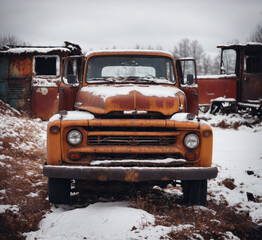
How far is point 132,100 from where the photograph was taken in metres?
4.03

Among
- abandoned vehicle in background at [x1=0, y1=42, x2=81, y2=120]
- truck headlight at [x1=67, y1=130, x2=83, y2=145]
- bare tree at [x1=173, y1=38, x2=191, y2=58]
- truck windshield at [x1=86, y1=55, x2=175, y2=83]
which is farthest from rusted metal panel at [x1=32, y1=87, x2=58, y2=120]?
bare tree at [x1=173, y1=38, x2=191, y2=58]

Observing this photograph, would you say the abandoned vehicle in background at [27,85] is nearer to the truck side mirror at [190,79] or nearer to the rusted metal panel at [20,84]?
the rusted metal panel at [20,84]

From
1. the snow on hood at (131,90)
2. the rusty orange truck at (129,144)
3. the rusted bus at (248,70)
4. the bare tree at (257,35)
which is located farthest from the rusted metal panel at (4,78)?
the bare tree at (257,35)

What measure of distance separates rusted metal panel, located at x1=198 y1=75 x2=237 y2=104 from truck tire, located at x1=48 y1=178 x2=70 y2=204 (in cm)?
1119

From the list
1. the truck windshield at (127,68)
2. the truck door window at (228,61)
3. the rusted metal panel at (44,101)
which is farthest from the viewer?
the truck door window at (228,61)

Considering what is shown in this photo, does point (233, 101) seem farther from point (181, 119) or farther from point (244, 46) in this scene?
point (181, 119)

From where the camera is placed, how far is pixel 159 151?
3.71 metres

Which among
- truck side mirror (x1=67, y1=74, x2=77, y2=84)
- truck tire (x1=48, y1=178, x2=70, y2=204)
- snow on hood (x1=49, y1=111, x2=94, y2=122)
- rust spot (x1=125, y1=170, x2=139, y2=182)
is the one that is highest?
truck side mirror (x1=67, y1=74, x2=77, y2=84)

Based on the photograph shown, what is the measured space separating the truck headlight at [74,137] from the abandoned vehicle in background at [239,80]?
416 inches

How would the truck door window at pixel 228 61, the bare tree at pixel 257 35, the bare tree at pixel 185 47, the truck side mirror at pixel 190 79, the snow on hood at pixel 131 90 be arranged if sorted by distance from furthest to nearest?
1. the bare tree at pixel 185 47
2. the bare tree at pixel 257 35
3. the truck door window at pixel 228 61
4. the truck side mirror at pixel 190 79
5. the snow on hood at pixel 131 90

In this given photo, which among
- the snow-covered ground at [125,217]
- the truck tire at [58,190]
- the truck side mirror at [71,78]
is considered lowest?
the snow-covered ground at [125,217]

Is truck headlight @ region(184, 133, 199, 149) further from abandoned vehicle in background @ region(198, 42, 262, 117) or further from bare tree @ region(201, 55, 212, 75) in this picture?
bare tree @ region(201, 55, 212, 75)

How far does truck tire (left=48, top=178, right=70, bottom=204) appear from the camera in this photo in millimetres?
3979

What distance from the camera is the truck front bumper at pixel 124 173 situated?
3.50 meters
